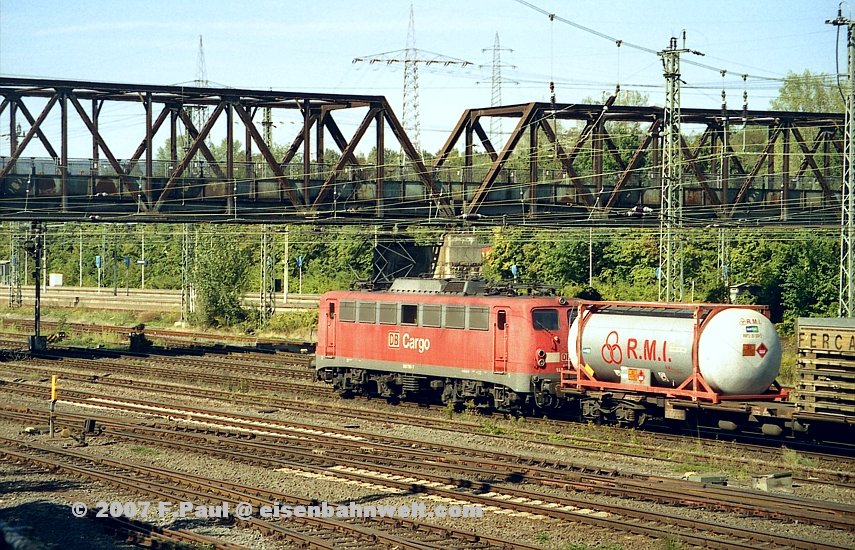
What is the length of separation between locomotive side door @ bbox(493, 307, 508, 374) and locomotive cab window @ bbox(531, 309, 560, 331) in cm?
82

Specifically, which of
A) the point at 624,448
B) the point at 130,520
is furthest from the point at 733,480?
the point at 130,520

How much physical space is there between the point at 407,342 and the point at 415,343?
315 millimetres

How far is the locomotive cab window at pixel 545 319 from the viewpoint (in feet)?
82.8

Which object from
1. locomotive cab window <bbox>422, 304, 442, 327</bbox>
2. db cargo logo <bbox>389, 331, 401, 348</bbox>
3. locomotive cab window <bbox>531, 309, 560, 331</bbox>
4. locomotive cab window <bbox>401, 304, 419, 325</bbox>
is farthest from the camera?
db cargo logo <bbox>389, 331, 401, 348</bbox>

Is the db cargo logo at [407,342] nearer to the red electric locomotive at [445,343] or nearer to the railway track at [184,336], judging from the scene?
the red electric locomotive at [445,343]

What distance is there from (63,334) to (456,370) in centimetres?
3001

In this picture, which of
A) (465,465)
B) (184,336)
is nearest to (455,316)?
(465,465)

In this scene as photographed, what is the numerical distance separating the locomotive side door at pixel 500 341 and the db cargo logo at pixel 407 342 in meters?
2.48

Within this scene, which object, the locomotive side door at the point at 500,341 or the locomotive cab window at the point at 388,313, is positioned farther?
the locomotive cab window at the point at 388,313

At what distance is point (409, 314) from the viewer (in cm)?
2834

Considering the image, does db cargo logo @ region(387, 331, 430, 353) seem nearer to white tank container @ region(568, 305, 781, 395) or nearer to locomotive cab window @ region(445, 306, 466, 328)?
locomotive cab window @ region(445, 306, 466, 328)

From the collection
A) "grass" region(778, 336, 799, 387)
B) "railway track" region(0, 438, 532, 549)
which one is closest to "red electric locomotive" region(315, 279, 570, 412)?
"grass" region(778, 336, 799, 387)

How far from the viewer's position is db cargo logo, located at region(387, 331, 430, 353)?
27.8 meters

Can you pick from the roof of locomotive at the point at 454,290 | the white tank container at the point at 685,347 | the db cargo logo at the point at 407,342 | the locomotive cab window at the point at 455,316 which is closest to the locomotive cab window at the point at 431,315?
the locomotive cab window at the point at 455,316
